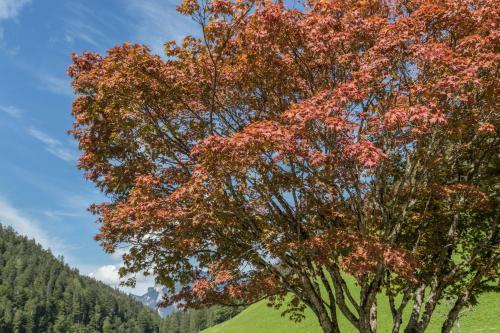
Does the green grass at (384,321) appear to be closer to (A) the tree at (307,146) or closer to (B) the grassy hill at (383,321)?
(B) the grassy hill at (383,321)

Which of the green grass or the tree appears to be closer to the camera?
the tree

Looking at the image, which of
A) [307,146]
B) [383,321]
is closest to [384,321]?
[383,321]

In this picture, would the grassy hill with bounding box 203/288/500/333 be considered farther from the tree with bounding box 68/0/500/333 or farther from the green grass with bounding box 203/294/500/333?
the tree with bounding box 68/0/500/333

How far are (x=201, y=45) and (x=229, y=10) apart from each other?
2.22 meters

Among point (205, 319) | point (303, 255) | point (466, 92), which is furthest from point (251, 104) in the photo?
point (205, 319)

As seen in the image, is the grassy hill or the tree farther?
the grassy hill

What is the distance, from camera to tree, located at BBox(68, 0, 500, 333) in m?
8.85

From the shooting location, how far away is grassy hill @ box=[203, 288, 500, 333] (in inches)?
1264

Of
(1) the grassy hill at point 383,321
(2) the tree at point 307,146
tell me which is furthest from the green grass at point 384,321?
(2) the tree at point 307,146

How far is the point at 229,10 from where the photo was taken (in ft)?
31.6

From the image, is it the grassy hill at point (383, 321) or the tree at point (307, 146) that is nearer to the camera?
the tree at point (307, 146)

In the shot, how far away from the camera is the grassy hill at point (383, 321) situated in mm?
32112

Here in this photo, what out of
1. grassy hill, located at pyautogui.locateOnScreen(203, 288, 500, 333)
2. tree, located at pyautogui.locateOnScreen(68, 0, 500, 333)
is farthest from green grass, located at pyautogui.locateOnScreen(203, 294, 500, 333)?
tree, located at pyautogui.locateOnScreen(68, 0, 500, 333)

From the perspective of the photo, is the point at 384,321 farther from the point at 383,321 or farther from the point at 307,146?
the point at 307,146
